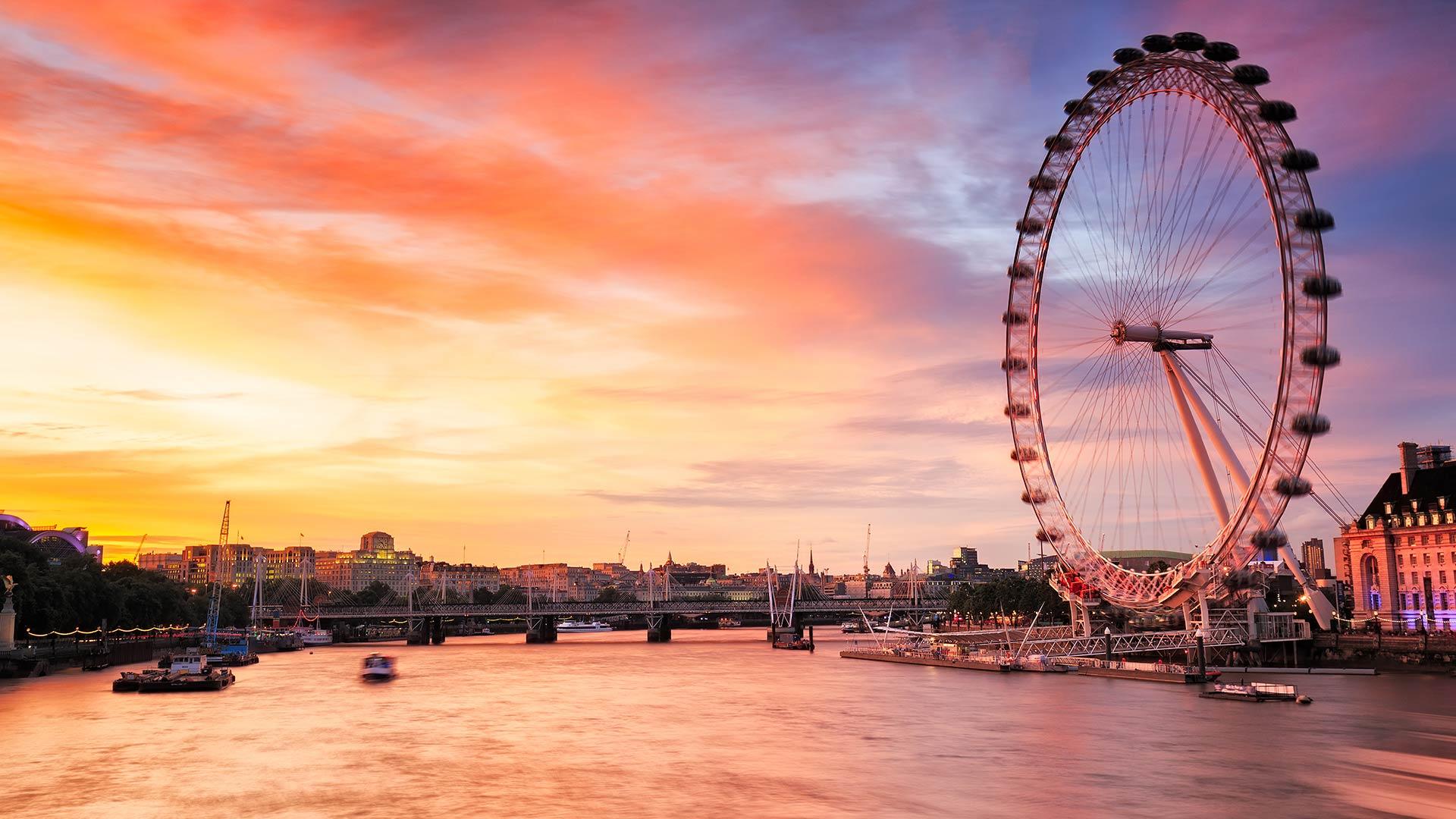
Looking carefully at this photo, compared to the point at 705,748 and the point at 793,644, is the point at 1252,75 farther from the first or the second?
the point at 793,644

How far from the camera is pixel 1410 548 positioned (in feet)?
354

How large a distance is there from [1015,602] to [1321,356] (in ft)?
377

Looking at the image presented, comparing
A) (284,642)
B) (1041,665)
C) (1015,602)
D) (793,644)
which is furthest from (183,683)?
(1015,602)

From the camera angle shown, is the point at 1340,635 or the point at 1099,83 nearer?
the point at 1099,83

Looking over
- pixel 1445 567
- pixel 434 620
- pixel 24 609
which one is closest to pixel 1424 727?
pixel 1445 567

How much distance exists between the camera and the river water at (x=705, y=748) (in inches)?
1625

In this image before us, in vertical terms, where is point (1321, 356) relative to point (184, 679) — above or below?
above

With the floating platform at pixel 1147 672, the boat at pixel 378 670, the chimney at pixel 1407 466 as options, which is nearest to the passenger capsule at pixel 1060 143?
the floating platform at pixel 1147 672

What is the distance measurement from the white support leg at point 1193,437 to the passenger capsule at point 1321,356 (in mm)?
17265

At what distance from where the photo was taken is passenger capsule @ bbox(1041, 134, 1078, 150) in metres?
88.7

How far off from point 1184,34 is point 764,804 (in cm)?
5399

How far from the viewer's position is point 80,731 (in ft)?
197

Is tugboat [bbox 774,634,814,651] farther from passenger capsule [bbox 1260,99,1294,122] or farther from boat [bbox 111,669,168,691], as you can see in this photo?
passenger capsule [bbox 1260,99,1294,122]

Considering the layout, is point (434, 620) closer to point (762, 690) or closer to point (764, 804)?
point (762, 690)
